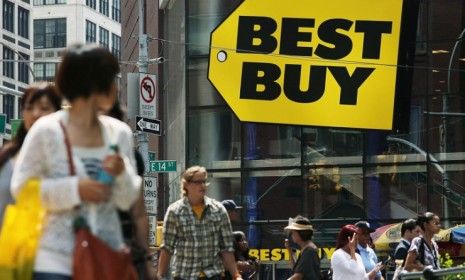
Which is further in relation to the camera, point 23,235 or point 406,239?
point 406,239

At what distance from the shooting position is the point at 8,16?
124188 mm

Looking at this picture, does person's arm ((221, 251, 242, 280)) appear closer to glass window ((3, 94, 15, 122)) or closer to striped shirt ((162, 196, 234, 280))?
striped shirt ((162, 196, 234, 280))

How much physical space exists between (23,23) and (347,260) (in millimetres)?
114485

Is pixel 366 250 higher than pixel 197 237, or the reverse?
pixel 197 237

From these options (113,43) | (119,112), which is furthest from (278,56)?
(113,43)

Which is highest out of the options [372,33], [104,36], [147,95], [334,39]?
[104,36]

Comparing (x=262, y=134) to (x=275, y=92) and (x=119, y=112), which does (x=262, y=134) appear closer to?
(x=275, y=92)

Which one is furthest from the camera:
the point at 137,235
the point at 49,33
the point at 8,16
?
the point at 49,33

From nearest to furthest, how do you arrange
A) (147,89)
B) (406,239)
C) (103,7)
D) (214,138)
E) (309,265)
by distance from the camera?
(309,265) → (406,239) → (147,89) → (214,138) → (103,7)

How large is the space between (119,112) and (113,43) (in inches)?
5376

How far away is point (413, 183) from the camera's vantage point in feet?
115

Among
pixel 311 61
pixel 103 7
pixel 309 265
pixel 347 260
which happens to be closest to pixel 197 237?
pixel 309 265

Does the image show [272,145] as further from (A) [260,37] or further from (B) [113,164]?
(B) [113,164]

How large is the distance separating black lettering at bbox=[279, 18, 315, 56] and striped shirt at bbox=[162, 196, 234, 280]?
74.5ft
